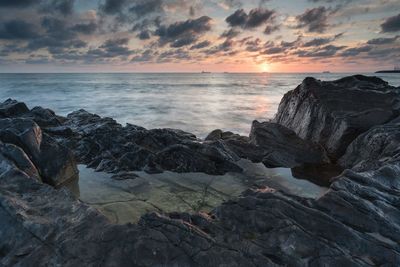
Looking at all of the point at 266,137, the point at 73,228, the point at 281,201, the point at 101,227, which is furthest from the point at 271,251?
the point at 266,137

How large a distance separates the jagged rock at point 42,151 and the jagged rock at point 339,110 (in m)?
9.47

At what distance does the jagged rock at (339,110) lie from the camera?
1251 cm

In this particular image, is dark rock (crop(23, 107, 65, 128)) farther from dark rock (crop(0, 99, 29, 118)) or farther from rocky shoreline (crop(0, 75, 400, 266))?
rocky shoreline (crop(0, 75, 400, 266))

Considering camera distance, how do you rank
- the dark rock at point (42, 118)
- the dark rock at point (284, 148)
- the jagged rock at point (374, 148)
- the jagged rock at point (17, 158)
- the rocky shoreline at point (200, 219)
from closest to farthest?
the rocky shoreline at point (200, 219) → the jagged rock at point (17, 158) → the jagged rock at point (374, 148) → the dark rock at point (284, 148) → the dark rock at point (42, 118)

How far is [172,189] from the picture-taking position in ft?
31.6

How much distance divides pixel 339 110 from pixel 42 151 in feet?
35.5

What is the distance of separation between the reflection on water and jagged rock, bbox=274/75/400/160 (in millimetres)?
2785

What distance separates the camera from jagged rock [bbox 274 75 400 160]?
1251 centimetres

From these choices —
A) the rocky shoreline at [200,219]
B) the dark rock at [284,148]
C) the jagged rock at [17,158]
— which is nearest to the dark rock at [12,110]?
the rocky shoreline at [200,219]

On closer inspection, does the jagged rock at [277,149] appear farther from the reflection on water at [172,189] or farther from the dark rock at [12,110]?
the dark rock at [12,110]

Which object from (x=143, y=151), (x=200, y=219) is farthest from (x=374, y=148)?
(x=143, y=151)

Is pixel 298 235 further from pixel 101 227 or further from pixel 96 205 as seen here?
pixel 96 205

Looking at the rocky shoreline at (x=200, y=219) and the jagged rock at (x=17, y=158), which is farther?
the jagged rock at (x=17, y=158)

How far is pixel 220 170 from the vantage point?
36.4 feet
